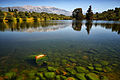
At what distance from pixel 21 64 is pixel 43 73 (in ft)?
8.78

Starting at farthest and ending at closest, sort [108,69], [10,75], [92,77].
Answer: [108,69], [10,75], [92,77]

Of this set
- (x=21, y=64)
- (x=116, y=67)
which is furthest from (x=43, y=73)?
(x=116, y=67)

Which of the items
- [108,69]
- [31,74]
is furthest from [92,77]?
[31,74]

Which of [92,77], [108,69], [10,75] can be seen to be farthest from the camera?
[108,69]

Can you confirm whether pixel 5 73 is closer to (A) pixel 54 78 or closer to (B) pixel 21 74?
(B) pixel 21 74

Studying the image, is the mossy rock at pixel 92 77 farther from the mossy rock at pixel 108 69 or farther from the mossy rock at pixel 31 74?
the mossy rock at pixel 31 74

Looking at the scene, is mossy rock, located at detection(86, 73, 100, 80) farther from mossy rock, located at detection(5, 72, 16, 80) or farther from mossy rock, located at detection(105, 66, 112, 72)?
mossy rock, located at detection(5, 72, 16, 80)

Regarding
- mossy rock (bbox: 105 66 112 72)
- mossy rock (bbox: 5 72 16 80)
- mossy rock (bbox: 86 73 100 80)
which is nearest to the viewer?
mossy rock (bbox: 86 73 100 80)

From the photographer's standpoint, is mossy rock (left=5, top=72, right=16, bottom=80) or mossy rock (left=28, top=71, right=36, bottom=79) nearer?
mossy rock (left=5, top=72, right=16, bottom=80)

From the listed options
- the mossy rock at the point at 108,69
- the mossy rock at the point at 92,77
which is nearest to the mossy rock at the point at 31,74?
the mossy rock at the point at 92,77

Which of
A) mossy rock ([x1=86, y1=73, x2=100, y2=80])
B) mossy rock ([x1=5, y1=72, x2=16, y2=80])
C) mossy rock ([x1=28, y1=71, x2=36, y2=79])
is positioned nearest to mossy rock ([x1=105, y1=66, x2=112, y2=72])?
mossy rock ([x1=86, y1=73, x2=100, y2=80])

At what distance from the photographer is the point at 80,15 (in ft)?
443

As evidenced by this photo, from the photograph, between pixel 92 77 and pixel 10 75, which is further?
pixel 10 75

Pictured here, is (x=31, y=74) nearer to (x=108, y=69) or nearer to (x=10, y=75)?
(x=10, y=75)
